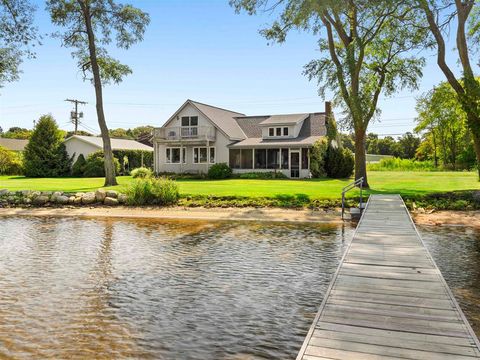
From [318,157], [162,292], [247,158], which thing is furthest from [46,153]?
[162,292]

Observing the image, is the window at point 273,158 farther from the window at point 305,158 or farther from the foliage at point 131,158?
the foliage at point 131,158

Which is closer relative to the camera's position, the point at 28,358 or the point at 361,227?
the point at 28,358

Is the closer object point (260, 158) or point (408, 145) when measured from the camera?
point (260, 158)

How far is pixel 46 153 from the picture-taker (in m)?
42.8

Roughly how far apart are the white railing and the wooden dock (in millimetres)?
30410

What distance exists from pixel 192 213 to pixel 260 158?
19888mm

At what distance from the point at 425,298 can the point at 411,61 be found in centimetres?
2204

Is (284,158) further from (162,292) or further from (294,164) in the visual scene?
(162,292)

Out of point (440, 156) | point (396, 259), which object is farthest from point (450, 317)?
point (440, 156)

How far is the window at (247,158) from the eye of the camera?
3688 centimetres

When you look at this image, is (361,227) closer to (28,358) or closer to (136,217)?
(28,358)

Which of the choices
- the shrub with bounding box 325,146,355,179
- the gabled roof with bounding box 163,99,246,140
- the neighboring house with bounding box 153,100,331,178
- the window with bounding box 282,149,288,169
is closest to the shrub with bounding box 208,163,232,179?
the neighboring house with bounding box 153,100,331,178

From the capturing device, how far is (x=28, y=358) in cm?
494

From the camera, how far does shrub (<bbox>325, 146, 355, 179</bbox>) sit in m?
34.1
